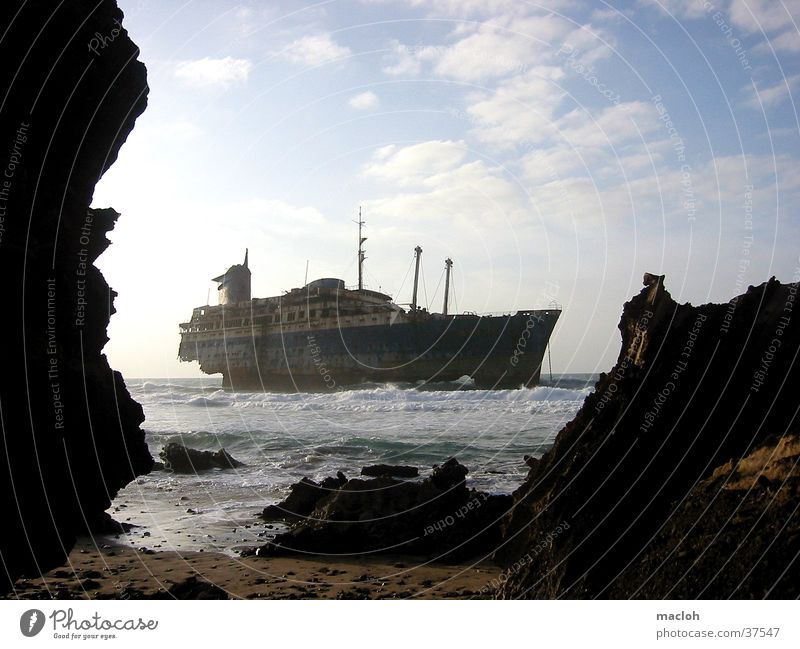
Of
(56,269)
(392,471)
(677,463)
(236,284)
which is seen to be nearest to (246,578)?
(56,269)

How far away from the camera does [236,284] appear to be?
64.9m

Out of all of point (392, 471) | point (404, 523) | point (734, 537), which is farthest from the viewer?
point (392, 471)

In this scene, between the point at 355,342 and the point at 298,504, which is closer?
the point at 298,504

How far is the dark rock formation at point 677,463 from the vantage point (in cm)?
393

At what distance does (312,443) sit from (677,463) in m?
17.1

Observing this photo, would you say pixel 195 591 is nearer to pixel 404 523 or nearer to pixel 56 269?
pixel 56 269

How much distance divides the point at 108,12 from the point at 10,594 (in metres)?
5.08

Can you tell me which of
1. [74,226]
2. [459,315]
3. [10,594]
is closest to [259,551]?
[10,594]

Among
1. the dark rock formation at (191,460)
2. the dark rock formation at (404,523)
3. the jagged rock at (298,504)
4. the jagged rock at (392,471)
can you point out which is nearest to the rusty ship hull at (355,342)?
the dark rock formation at (191,460)

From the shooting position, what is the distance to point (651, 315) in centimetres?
572

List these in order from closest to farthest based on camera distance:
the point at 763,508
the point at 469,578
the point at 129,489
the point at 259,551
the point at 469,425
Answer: the point at 763,508
the point at 469,578
the point at 259,551
the point at 129,489
the point at 469,425

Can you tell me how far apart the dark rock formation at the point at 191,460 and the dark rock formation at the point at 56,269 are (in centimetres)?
1066

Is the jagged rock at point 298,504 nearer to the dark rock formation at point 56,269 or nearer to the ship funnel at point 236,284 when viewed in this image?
the dark rock formation at point 56,269
